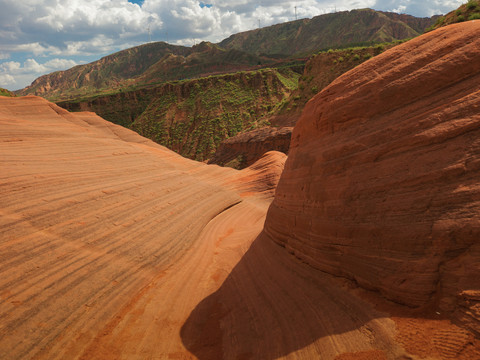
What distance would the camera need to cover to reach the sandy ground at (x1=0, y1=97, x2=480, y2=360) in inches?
148

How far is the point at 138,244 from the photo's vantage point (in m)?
7.38

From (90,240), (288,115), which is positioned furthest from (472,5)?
(90,240)

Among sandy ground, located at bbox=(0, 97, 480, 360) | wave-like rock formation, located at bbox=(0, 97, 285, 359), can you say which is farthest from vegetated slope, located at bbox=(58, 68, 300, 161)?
sandy ground, located at bbox=(0, 97, 480, 360)

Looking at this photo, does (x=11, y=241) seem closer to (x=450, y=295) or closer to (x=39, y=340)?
(x=39, y=340)

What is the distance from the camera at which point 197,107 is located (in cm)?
4934

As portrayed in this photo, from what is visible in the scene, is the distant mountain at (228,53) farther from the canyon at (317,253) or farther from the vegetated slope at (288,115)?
the canyon at (317,253)

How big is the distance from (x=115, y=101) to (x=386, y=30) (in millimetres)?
81777

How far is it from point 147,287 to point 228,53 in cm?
8734

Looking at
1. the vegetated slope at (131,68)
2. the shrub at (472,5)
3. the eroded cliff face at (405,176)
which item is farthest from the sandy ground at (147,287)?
the vegetated slope at (131,68)

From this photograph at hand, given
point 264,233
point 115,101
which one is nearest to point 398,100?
point 264,233

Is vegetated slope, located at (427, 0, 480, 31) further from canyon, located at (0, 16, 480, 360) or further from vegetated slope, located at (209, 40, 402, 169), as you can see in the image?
canyon, located at (0, 16, 480, 360)

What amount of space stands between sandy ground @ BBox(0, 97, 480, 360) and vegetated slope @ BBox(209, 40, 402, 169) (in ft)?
54.8

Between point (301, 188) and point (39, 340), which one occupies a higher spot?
point (301, 188)

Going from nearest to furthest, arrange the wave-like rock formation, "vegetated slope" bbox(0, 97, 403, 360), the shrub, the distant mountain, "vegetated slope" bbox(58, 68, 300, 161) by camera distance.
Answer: "vegetated slope" bbox(0, 97, 403, 360), the wave-like rock formation, the shrub, "vegetated slope" bbox(58, 68, 300, 161), the distant mountain
